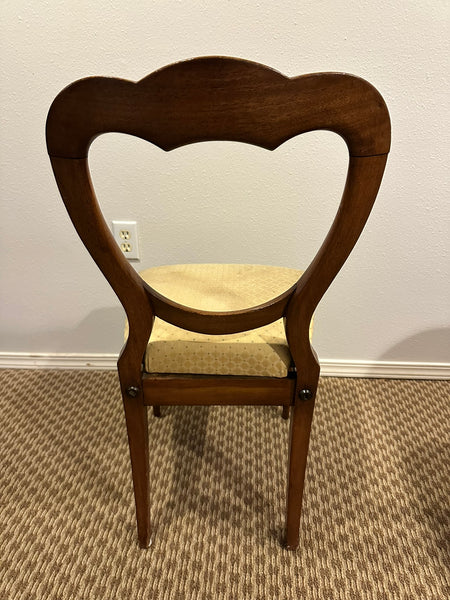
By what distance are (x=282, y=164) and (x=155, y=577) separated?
103cm

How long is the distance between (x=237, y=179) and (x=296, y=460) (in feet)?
2.44

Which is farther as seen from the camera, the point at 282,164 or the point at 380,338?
the point at 380,338

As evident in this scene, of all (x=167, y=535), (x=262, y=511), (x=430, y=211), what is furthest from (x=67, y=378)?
(x=430, y=211)

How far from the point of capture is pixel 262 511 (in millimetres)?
1045

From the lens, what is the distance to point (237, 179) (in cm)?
121

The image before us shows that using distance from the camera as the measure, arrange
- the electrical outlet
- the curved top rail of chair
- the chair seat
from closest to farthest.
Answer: the curved top rail of chair < the chair seat < the electrical outlet

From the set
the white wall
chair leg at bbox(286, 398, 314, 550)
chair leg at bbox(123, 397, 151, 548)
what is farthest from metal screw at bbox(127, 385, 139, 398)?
the white wall

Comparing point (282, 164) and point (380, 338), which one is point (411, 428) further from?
point (282, 164)

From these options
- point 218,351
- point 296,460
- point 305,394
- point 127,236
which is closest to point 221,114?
point 218,351

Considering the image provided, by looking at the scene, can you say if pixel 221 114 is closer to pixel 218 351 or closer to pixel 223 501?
pixel 218 351

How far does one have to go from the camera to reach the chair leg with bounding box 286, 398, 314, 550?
82 cm

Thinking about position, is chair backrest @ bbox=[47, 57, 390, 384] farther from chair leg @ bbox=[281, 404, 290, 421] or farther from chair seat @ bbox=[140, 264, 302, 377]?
chair leg @ bbox=[281, 404, 290, 421]

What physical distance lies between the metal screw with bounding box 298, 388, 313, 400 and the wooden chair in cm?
7

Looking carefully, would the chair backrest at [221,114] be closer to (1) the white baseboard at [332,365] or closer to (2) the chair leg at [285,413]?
(2) the chair leg at [285,413]
